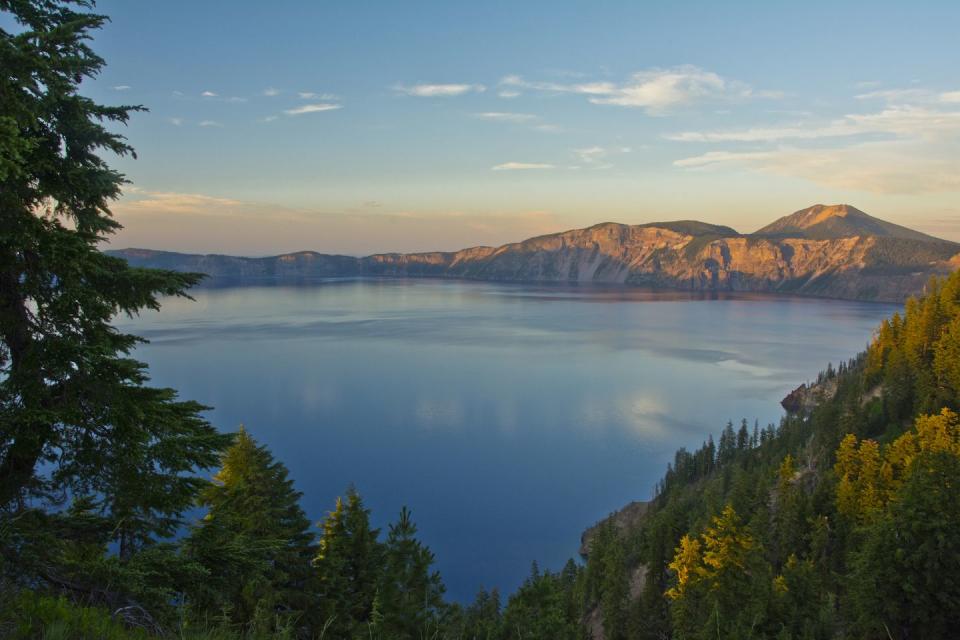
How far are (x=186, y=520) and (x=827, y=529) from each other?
41.7 m

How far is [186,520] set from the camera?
7633 mm

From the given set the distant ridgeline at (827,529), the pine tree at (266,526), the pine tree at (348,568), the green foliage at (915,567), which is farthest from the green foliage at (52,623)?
the green foliage at (915,567)

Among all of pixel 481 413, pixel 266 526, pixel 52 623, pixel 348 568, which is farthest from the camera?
pixel 481 413

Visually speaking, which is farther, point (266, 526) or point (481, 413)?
point (481, 413)

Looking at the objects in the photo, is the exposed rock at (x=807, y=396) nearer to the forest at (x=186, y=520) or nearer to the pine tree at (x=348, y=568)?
the forest at (x=186, y=520)

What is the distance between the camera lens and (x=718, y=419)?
100625 millimetres

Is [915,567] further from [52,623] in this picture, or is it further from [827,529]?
[52,623]

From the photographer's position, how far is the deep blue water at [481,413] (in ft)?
215

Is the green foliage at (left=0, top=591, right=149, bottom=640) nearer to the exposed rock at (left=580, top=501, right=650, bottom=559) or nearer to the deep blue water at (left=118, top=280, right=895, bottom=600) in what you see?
the deep blue water at (left=118, top=280, right=895, bottom=600)

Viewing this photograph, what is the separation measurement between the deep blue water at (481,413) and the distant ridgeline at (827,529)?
28.7 feet

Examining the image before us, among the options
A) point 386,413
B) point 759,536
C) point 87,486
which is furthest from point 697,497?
point 87,486

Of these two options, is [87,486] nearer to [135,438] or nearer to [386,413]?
[135,438]

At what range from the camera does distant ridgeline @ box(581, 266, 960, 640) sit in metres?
22.3

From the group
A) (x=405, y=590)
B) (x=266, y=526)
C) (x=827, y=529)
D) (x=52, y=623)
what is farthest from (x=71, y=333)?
(x=827, y=529)
